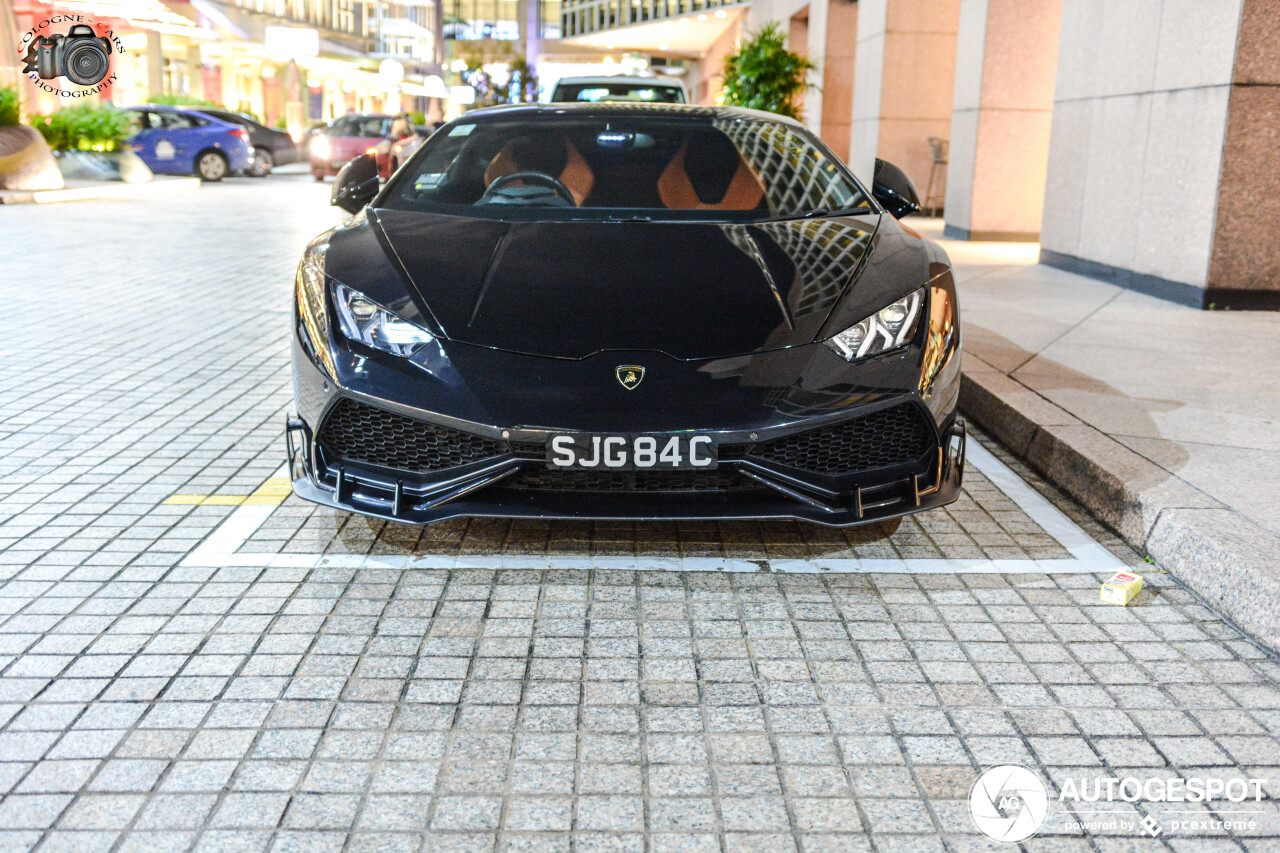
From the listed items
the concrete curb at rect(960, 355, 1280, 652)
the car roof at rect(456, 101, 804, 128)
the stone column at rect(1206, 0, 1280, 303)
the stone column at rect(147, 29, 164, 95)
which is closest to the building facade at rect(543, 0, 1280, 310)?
the stone column at rect(1206, 0, 1280, 303)

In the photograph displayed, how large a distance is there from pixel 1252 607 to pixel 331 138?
23.7m

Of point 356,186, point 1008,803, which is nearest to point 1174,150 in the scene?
point 356,186

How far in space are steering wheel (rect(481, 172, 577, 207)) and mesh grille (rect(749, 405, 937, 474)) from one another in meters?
1.59

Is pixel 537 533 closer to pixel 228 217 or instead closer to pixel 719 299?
pixel 719 299

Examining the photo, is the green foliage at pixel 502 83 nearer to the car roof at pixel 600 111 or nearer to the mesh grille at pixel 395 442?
the car roof at pixel 600 111

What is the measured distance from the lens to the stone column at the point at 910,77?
639 inches

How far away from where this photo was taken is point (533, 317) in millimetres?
3240

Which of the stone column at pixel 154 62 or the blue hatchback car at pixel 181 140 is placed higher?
the stone column at pixel 154 62

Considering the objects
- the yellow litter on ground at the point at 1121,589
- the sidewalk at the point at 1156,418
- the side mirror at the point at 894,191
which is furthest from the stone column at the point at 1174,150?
the yellow litter on ground at the point at 1121,589

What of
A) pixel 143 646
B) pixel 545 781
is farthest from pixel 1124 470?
pixel 143 646

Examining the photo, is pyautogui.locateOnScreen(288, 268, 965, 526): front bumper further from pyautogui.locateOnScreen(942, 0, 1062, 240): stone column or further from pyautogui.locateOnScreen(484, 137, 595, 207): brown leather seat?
pyautogui.locateOnScreen(942, 0, 1062, 240): stone column

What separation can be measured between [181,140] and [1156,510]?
74.4 feet

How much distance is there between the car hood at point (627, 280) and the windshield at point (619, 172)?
216 mm

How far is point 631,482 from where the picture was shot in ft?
10.3
